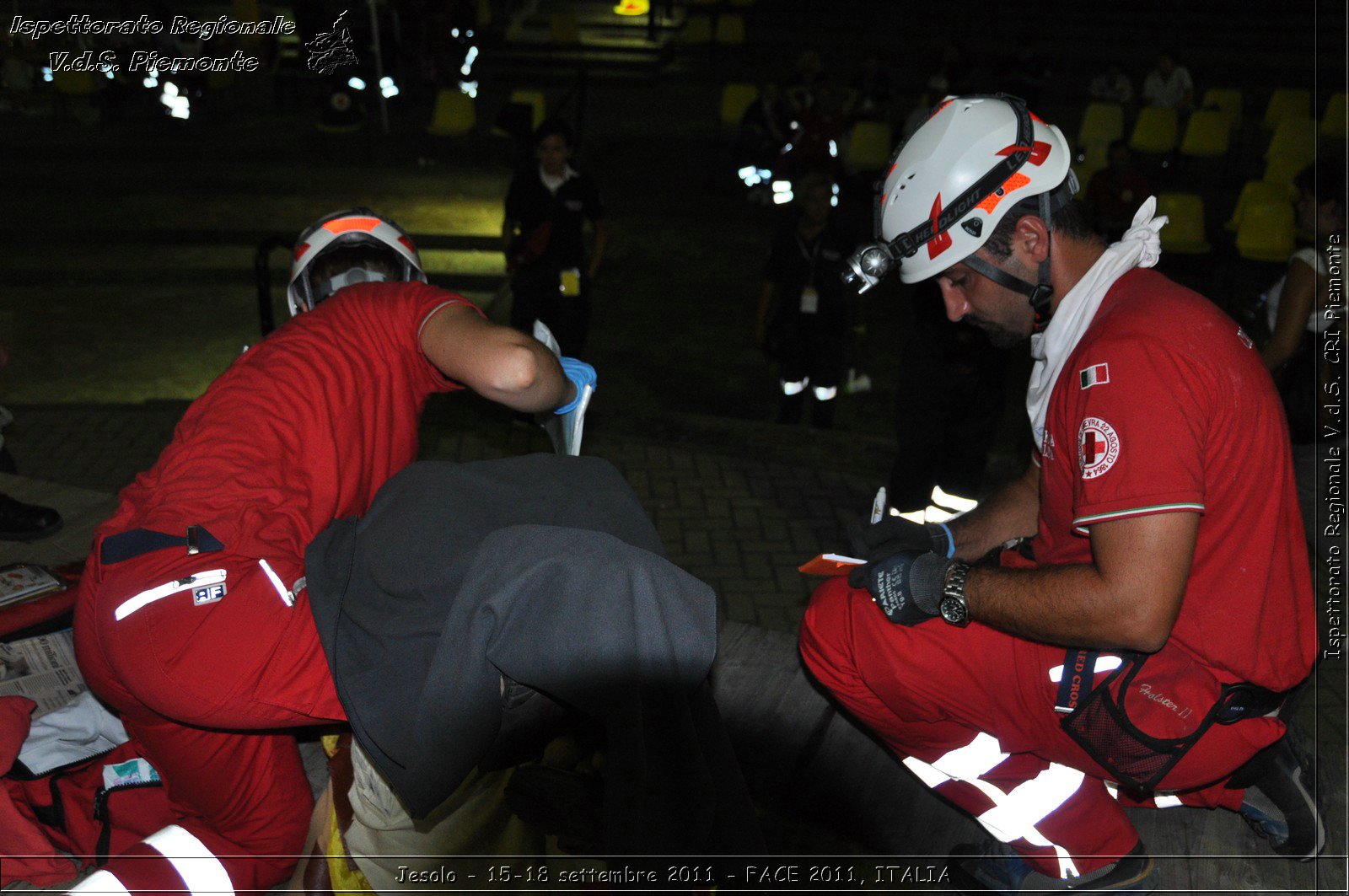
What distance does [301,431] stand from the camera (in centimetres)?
262

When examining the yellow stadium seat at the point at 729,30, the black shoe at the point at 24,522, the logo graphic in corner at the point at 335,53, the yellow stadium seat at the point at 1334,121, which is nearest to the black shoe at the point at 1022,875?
the black shoe at the point at 24,522

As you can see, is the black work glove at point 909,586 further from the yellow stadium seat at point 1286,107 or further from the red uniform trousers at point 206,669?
the yellow stadium seat at point 1286,107

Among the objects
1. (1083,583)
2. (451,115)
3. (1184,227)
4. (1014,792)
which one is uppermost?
(1083,583)

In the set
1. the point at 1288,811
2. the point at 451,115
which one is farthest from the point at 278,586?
the point at 451,115

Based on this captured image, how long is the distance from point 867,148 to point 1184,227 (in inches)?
169

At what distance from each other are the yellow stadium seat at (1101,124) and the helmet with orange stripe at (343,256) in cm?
1255

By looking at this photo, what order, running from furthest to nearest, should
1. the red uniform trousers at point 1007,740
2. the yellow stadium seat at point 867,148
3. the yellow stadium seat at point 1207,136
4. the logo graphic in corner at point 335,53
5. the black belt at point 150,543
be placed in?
1. the yellow stadium seat at point 1207,136
2. the yellow stadium seat at point 867,148
3. the logo graphic in corner at point 335,53
4. the red uniform trousers at point 1007,740
5. the black belt at point 150,543

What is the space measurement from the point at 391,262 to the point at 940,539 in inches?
78.8

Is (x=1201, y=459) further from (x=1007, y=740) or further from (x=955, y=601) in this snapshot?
(x=1007, y=740)

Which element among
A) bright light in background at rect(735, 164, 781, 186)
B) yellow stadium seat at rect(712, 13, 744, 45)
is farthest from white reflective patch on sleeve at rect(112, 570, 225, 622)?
yellow stadium seat at rect(712, 13, 744, 45)

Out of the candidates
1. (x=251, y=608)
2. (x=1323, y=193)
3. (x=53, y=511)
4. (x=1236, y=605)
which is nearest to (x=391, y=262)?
(x=251, y=608)

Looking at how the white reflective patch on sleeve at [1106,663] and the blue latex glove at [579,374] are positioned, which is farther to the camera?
the blue latex glove at [579,374]

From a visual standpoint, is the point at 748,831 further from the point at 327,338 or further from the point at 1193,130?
the point at 1193,130

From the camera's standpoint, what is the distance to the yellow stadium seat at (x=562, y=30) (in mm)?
17031
